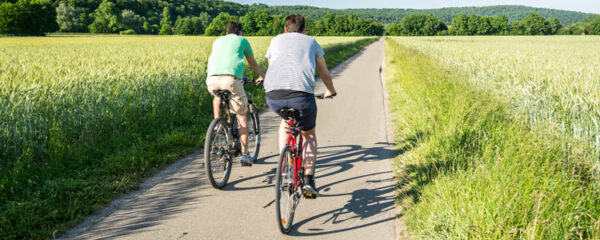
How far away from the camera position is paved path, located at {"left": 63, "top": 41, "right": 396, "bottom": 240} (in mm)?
3533

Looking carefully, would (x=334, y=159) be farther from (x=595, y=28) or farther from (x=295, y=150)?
(x=595, y=28)

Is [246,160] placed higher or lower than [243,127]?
lower

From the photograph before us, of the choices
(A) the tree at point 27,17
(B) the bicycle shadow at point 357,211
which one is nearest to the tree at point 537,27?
(A) the tree at point 27,17

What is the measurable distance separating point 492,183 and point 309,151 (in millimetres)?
1698

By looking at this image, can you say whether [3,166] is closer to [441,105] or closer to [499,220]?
[499,220]

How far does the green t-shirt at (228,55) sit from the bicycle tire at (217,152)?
0.62 m

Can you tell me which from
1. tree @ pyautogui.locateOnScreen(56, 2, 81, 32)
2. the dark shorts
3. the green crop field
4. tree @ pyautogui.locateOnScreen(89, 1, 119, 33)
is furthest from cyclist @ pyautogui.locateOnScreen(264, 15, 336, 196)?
tree @ pyautogui.locateOnScreen(89, 1, 119, 33)

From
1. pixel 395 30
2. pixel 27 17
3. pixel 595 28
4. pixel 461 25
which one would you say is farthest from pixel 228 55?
pixel 395 30

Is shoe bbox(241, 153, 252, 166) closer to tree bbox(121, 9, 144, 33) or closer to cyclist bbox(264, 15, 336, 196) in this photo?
cyclist bbox(264, 15, 336, 196)

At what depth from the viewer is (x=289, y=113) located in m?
3.52

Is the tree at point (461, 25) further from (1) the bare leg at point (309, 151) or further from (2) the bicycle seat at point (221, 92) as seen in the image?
(1) the bare leg at point (309, 151)

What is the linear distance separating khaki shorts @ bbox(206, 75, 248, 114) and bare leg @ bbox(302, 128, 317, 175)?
4.51 ft

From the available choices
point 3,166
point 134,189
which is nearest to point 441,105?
point 134,189

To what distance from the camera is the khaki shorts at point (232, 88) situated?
473 centimetres
